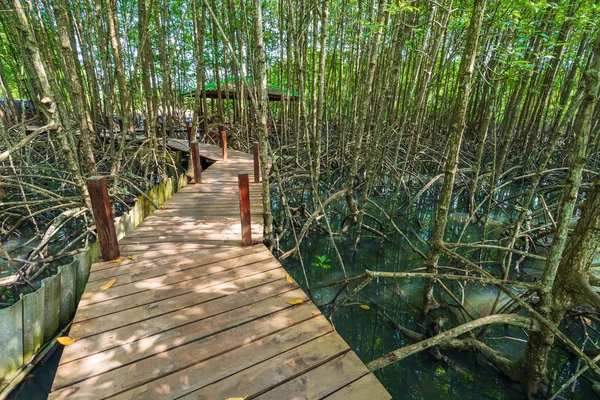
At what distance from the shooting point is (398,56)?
3637mm

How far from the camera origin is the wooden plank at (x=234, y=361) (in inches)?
56.6

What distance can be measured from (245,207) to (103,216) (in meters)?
1.19

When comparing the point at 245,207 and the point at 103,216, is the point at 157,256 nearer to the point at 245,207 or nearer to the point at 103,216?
the point at 103,216

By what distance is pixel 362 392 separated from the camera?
1.44 metres

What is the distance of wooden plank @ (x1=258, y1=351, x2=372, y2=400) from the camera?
1.43 meters

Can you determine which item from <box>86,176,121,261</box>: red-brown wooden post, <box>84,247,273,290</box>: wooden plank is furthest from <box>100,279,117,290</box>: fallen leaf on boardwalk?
<box>86,176,121,261</box>: red-brown wooden post

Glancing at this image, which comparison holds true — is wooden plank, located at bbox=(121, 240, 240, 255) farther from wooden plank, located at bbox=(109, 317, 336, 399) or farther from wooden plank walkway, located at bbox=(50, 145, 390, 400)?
wooden plank, located at bbox=(109, 317, 336, 399)

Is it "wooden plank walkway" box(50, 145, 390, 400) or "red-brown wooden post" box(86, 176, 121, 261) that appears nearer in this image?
"wooden plank walkway" box(50, 145, 390, 400)

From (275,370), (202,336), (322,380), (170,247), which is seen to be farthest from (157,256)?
(322,380)

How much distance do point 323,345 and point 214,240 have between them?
179 cm

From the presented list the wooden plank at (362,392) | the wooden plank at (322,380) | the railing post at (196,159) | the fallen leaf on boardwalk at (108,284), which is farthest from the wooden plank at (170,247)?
the railing post at (196,159)

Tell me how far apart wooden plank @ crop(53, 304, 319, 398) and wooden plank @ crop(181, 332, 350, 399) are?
0.65 ft

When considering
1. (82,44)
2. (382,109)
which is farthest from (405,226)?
(82,44)

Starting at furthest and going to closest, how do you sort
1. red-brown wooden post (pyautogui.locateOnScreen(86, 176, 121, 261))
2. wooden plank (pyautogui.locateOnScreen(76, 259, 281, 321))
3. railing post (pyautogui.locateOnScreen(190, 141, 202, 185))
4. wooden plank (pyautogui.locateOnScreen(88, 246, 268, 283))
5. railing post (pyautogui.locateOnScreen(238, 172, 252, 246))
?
1. railing post (pyautogui.locateOnScreen(190, 141, 202, 185))
2. railing post (pyautogui.locateOnScreen(238, 172, 252, 246))
3. wooden plank (pyautogui.locateOnScreen(88, 246, 268, 283))
4. red-brown wooden post (pyautogui.locateOnScreen(86, 176, 121, 261))
5. wooden plank (pyautogui.locateOnScreen(76, 259, 281, 321))
